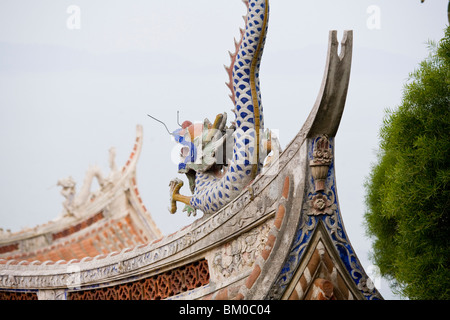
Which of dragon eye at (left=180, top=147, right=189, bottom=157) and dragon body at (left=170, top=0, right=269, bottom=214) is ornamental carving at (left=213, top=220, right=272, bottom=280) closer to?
dragon body at (left=170, top=0, right=269, bottom=214)

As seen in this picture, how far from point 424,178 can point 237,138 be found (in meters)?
2.04

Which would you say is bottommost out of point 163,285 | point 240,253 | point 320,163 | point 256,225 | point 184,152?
point 163,285

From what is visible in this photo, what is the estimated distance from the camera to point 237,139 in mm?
5648

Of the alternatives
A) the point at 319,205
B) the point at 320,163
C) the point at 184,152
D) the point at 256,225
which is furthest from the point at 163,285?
the point at 320,163

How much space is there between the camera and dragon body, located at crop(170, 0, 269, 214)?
5.59 meters

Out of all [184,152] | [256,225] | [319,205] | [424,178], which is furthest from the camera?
[424,178]

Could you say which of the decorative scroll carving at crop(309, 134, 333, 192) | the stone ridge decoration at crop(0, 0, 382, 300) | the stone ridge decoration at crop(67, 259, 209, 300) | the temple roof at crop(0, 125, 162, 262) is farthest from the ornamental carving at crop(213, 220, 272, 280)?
the temple roof at crop(0, 125, 162, 262)

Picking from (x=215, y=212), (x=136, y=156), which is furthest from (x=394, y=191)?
(x=136, y=156)

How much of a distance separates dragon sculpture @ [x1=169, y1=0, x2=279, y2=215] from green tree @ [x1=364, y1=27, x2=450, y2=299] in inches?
66.7

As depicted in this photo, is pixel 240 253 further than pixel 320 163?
Yes

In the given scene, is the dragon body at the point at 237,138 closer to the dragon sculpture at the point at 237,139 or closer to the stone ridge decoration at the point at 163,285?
the dragon sculpture at the point at 237,139

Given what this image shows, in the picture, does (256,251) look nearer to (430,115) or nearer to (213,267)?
(213,267)

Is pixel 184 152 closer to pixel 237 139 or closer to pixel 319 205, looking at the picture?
pixel 237 139

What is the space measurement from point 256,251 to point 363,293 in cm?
82
